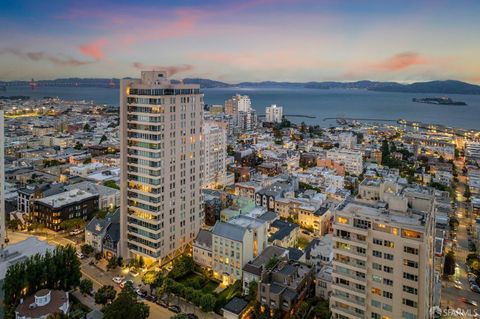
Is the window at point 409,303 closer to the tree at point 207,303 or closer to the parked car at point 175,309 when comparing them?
the tree at point 207,303

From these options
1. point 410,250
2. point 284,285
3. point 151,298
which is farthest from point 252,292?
point 410,250

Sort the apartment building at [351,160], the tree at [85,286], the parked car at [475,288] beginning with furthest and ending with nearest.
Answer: the apartment building at [351,160]
the parked car at [475,288]
the tree at [85,286]

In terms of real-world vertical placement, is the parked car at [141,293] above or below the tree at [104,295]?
below

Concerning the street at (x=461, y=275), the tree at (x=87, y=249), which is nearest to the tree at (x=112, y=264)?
the tree at (x=87, y=249)

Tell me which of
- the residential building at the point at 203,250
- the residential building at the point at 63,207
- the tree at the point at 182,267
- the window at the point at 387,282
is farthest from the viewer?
the residential building at the point at 63,207

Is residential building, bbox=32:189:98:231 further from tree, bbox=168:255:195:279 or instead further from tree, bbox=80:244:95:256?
tree, bbox=168:255:195:279

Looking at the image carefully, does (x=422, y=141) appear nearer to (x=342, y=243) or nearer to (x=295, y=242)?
(x=295, y=242)

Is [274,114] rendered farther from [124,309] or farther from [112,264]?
[124,309]
